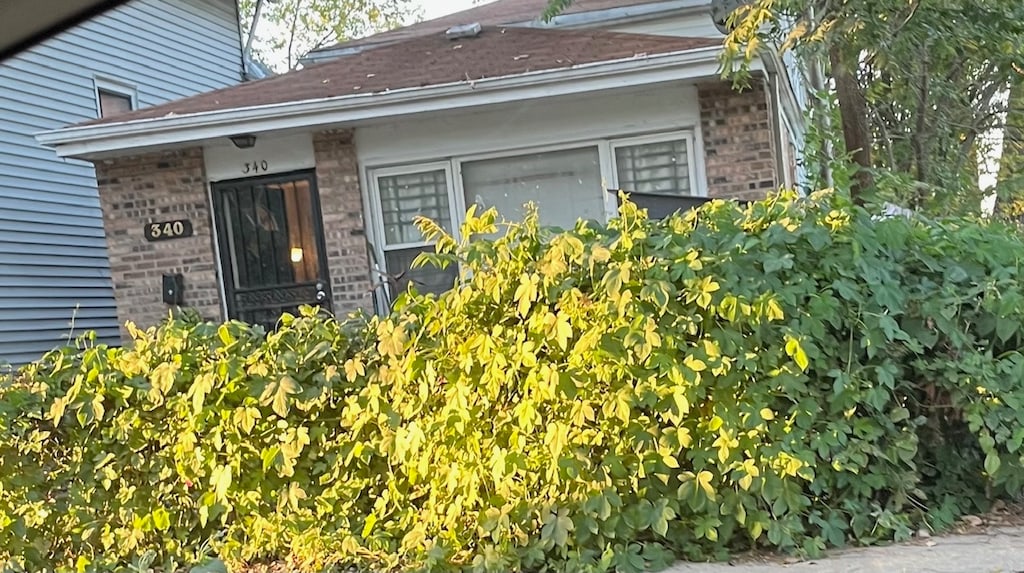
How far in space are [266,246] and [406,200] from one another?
145 centimetres

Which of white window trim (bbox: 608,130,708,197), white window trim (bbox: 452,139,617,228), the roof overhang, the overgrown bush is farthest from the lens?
white window trim (bbox: 452,139,617,228)

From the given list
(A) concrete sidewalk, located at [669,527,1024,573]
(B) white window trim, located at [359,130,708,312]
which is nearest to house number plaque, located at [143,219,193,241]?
(B) white window trim, located at [359,130,708,312]

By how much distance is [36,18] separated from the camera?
2078 mm

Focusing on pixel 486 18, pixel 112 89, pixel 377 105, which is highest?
pixel 486 18

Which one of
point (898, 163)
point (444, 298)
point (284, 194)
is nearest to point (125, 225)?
point (284, 194)

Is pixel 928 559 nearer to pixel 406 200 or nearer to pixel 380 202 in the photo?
pixel 406 200

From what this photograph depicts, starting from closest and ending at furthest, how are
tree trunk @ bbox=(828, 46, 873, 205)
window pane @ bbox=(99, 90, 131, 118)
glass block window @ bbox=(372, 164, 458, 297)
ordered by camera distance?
glass block window @ bbox=(372, 164, 458, 297) < tree trunk @ bbox=(828, 46, 873, 205) < window pane @ bbox=(99, 90, 131, 118)

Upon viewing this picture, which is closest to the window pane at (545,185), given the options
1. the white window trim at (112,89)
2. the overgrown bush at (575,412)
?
the overgrown bush at (575,412)

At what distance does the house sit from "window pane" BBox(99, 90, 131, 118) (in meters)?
4.20

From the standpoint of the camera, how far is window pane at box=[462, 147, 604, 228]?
779cm

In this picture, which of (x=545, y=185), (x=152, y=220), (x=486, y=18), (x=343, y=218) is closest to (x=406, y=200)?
(x=343, y=218)

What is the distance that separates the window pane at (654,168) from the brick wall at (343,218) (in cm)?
240

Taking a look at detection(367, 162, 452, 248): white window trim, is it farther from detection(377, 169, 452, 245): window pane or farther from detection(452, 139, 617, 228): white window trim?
detection(452, 139, 617, 228): white window trim

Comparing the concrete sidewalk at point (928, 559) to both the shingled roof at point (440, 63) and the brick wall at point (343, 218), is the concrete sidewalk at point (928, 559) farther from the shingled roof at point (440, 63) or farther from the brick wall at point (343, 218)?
the brick wall at point (343, 218)
